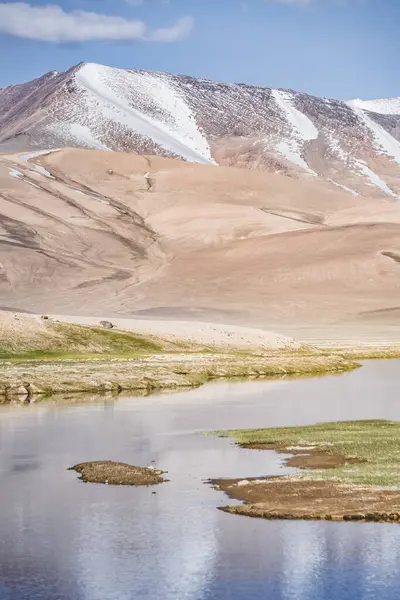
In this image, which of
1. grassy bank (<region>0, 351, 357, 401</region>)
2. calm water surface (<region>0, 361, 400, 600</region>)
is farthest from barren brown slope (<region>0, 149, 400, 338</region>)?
calm water surface (<region>0, 361, 400, 600</region>)

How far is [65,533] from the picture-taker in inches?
848

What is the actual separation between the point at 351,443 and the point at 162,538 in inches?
465

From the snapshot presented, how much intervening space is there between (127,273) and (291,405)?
113 meters

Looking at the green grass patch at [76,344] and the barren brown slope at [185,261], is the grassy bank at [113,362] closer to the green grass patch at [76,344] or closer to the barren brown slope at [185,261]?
the green grass patch at [76,344]

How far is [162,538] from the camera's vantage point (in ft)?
69.3

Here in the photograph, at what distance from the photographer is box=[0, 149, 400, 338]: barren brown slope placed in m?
144

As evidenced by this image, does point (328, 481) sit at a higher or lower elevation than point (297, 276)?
lower

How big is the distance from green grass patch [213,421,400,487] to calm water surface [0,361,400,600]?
1574mm

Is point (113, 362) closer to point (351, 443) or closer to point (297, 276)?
point (351, 443)

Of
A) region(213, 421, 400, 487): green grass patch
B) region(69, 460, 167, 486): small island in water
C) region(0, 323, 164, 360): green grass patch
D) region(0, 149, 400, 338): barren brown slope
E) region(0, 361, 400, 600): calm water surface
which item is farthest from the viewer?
region(0, 149, 400, 338): barren brown slope

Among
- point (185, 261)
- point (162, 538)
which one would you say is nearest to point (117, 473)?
point (162, 538)

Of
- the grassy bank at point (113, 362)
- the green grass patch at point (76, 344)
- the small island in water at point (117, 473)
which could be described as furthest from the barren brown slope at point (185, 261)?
the small island in water at point (117, 473)

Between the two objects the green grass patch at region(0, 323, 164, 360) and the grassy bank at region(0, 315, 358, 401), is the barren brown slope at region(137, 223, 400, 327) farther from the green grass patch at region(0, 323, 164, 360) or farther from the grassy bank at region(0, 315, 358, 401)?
the grassy bank at region(0, 315, 358, 401)

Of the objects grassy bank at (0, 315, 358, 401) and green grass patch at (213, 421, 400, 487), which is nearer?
green grass patch at (213, 421, 400, 487)
